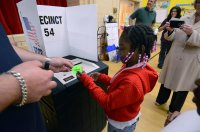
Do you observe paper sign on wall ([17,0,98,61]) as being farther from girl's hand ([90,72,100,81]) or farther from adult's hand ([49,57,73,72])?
adult's hand ([49,57,73,72])

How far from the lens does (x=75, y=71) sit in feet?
3.17

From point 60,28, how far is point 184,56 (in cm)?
125

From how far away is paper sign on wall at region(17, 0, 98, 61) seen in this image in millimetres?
1008

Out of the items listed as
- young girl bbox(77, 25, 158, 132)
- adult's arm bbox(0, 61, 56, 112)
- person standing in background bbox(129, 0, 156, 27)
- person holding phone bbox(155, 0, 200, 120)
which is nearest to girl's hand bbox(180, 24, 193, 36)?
person holding phone bbox(155, 0, 200, 120)

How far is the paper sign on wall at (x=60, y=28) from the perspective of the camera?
1.01 meters

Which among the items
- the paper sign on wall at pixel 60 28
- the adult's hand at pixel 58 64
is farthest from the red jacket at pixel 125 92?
→ the paper sign on wall at pixel 60 28

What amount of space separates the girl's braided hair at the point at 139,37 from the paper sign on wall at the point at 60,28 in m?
0.31

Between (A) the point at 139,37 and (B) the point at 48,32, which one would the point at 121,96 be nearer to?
(A) the point at 139,37

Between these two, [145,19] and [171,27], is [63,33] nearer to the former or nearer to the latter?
[171,27]

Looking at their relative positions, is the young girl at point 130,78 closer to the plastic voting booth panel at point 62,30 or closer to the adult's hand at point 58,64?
the adult's hand at point 58,64

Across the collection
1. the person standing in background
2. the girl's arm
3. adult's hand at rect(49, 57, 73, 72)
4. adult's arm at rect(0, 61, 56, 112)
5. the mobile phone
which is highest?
the person standing in background

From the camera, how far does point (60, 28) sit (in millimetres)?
1170

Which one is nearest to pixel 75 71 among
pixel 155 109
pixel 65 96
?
pixel 65 96

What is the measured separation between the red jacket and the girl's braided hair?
137mm
